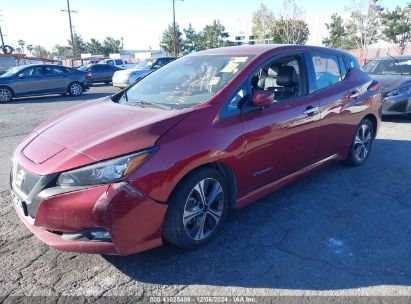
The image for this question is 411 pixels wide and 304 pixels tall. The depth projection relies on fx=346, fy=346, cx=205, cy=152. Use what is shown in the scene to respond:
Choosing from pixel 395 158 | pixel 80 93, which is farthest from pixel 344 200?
pixel 80 93

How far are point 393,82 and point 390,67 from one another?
121 cm

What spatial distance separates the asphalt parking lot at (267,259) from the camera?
2576 millimetres

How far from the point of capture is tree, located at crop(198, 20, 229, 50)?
70.2 metres

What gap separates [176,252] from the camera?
3010 millimetres

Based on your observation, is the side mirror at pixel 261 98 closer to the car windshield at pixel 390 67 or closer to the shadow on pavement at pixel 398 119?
the shadow on pavement at pixel 398 119

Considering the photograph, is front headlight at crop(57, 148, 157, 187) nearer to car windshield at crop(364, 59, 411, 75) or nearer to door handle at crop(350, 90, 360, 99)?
door handle at crop(350, 90, 360, 99)

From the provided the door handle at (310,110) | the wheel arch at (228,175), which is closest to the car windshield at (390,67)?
the door handle at (310,110)

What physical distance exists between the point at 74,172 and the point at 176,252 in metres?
1.14

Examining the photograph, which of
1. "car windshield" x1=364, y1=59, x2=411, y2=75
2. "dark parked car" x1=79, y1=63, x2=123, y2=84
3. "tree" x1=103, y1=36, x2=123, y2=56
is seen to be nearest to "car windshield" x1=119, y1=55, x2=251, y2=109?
"car windshield" x1=364, y1=59, x2=411, y2=75

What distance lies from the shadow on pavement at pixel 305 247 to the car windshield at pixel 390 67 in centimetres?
569

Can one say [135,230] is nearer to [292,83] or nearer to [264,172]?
[264,172]

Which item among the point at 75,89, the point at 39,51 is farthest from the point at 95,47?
the point at 75,89

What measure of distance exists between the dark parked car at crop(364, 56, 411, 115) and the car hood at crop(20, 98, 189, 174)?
676 centimetres

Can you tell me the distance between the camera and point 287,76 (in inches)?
153
